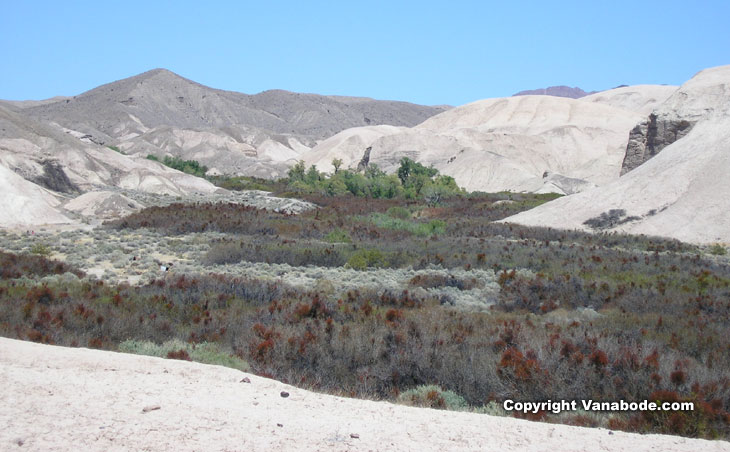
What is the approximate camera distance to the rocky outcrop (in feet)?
119

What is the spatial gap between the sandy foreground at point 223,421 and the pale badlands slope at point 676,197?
22.1 m

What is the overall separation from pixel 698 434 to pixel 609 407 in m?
0.93

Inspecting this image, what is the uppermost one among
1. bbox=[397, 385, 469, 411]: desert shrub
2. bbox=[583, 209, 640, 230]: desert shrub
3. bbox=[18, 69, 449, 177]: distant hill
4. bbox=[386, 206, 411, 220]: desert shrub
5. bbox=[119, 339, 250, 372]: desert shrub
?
bbox=[18, 69, 449, 177]: distant hill

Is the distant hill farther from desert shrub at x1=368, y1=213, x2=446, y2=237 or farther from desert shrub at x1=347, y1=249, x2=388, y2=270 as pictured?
desert shrub at x1=347, y1=249, x2=388, y2=270

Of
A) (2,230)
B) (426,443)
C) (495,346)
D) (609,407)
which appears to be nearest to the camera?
(426,443)

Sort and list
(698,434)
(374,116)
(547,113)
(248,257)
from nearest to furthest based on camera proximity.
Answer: (698,434) → (248,257) → (547,113) → (374,116)

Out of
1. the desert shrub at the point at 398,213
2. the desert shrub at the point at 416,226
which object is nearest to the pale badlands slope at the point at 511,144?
the desert shrub at the point at 398,213

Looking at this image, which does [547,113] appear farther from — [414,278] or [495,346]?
[495,346]

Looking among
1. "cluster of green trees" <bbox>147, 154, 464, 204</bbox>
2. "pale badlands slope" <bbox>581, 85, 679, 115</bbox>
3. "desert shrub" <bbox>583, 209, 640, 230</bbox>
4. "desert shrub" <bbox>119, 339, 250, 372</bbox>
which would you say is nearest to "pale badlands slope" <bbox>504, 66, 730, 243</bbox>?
"desert shrub" <bbox>583, 209, 640, 230</bbox>

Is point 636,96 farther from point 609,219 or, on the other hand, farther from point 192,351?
point 192,351

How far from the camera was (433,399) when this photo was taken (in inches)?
265

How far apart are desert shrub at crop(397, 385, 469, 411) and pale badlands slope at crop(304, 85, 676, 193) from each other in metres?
48.2

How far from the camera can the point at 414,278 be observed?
15836mm

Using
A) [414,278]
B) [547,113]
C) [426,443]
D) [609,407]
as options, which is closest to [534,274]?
[414,278]
